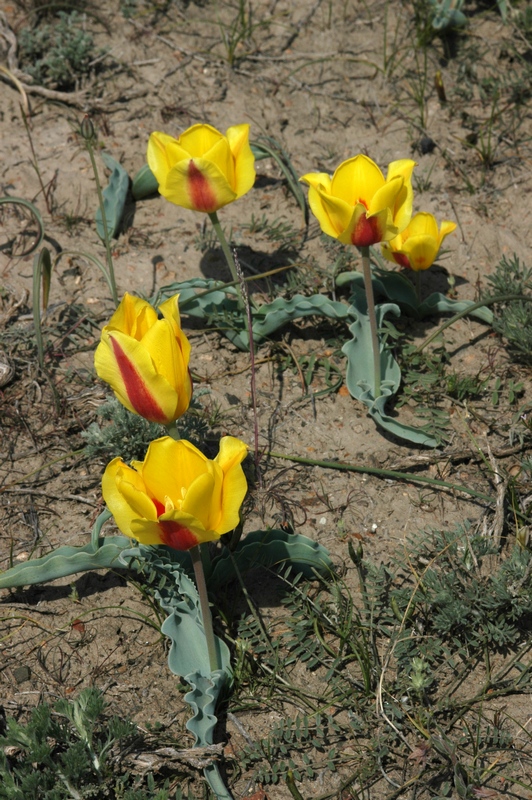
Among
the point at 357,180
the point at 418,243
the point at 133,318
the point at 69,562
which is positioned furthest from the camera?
the point at 418,243

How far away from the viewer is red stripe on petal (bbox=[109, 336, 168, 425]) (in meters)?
1.96

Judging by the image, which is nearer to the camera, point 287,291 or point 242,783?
point 242,783

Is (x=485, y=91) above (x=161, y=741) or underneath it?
above

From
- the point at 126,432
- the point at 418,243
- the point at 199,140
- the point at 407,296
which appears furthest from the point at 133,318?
the point at 407,296

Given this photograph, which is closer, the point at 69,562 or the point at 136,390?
the point at 136,390

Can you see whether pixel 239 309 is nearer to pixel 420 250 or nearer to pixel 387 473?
pixel 420 250

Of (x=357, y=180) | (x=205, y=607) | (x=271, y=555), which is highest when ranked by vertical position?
(x=357, y=180)

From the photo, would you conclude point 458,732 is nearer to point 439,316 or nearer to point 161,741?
point 161,741

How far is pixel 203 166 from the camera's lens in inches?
106

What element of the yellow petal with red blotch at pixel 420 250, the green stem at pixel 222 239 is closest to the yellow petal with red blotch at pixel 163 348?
the green stem at pixel 222 239

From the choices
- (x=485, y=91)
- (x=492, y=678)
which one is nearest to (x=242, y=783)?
(x=492, y=678)

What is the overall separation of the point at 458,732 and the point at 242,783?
0.57 m

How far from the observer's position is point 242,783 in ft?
7.22

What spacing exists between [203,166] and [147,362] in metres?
0.98
